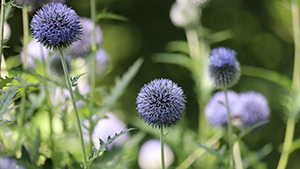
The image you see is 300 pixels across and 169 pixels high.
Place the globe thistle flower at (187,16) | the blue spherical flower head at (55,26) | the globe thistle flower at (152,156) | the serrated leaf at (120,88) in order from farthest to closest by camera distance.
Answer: the globe thistle flower at (187,16), the globe thistle flower at (152,156), the serrated leaf at (120,88), the blue spherical flower head at (55,26)

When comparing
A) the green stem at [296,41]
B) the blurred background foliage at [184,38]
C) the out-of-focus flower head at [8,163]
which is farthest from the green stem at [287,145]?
the blurred background foliage at [184,38]

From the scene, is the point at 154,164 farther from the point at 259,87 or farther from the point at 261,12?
the point at 261,12

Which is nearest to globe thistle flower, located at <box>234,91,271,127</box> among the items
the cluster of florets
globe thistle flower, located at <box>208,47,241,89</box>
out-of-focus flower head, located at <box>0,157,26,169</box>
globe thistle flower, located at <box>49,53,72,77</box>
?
the cluster of florets

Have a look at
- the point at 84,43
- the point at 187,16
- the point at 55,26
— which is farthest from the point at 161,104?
the point at 187,16

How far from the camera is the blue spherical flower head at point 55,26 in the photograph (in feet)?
2.14

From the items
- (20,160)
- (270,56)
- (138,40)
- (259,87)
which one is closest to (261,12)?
(270,56)

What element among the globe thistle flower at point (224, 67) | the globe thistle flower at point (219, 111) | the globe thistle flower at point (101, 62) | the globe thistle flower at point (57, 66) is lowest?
the globe thistle flower at point (219, 111)

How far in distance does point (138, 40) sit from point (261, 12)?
4.48 feet

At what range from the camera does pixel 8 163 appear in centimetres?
54

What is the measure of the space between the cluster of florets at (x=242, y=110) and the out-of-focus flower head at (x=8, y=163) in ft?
2.32

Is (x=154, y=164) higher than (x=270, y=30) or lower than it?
lower

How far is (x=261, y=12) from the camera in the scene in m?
3.27

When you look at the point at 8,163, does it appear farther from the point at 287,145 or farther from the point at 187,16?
the point at 187,16

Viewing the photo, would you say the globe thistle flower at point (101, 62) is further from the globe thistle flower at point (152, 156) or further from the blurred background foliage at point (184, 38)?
the blurred background foliage at point (184, 38)
